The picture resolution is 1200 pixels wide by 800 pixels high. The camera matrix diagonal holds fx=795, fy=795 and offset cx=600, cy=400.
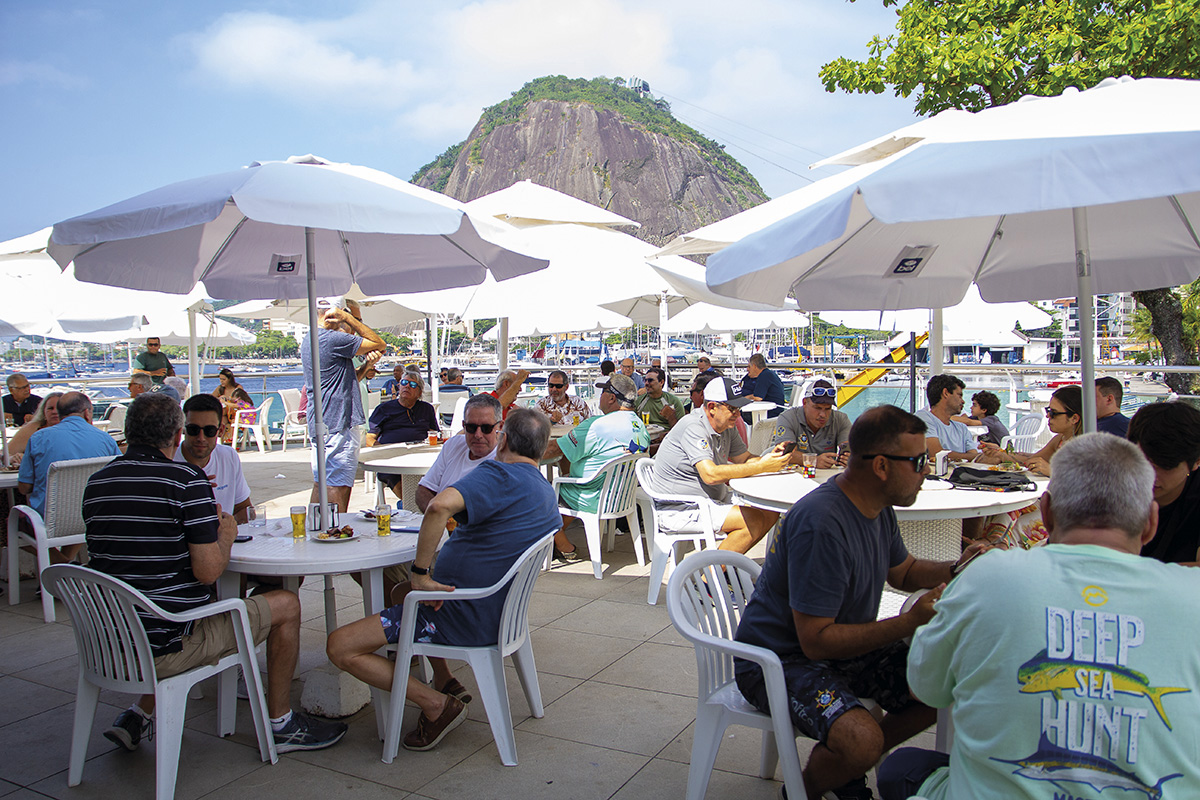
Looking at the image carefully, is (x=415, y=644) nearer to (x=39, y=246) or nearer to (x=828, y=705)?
(x=828, y=705)

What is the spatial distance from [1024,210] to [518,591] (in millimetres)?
1939

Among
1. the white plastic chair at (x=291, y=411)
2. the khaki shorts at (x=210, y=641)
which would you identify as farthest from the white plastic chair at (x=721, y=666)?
the white plastic chair at (x=291, y=411)

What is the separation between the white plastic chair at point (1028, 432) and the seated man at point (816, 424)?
124 inches

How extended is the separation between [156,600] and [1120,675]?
2569 millimetres

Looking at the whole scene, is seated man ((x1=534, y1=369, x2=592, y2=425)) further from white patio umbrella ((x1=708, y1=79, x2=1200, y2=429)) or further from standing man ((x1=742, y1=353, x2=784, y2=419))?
white patio umbrella ((x1=708, y1=79, x2=1200, y2=429))

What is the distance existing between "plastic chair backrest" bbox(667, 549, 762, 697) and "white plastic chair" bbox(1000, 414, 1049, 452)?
17.9 feet

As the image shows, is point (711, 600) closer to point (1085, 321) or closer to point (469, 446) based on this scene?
point (469, 446)

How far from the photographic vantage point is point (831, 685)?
2.05 meters

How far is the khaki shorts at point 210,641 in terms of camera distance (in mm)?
2512

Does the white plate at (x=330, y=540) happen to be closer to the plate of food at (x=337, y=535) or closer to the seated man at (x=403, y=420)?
the plate of food at (x=337, y=535)

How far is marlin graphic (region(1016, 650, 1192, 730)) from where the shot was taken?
124 centimetres

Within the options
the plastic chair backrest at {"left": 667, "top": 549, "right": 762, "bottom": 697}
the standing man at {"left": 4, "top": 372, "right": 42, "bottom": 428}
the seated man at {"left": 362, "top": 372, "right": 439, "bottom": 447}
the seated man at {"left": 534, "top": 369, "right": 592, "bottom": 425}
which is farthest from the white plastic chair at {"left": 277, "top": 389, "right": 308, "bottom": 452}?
Answer: the plastic chair backrest at {"left": 667, "top": 549, "right": 762, "bottom": 697}

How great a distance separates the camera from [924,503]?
335 centimetres

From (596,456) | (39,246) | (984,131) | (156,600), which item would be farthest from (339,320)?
(984,131)
